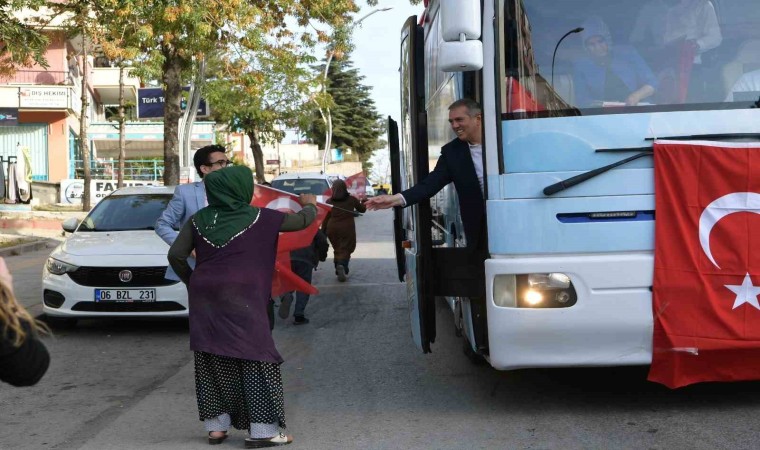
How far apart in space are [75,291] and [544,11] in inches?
247

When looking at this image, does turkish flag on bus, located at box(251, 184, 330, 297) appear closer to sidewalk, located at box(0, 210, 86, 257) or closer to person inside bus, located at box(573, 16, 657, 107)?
person inside bus, located at box(573, 16, 657, 107)

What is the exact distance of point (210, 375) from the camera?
6.05 meters

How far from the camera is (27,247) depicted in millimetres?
21828

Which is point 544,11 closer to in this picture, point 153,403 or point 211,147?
point 211,147

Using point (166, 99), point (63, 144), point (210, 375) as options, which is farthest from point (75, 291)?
point (63, 144)

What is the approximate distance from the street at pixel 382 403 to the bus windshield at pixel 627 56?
191cm

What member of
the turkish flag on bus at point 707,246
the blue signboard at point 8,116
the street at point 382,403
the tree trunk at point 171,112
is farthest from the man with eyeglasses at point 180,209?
the blue signboard at point 8,116

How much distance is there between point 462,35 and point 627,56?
1033mm

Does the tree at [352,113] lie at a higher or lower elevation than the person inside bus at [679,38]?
higher

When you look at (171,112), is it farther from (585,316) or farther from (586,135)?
(585,316)

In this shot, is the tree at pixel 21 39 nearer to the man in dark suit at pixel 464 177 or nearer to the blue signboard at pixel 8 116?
the man in dark suit at pixel 464 177

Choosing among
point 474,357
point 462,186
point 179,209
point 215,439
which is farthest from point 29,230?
point 462,186

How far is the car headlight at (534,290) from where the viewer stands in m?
5.96

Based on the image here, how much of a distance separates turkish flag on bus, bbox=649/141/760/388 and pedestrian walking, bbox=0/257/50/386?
12.9ft
